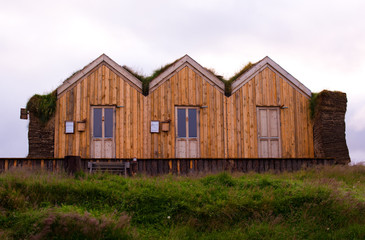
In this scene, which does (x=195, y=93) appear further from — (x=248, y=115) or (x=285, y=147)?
(x=285, y=147)

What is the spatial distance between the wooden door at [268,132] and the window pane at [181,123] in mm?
3677

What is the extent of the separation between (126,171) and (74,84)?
5891mm

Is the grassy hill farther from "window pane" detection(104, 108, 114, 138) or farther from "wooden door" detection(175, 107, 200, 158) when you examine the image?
"wooden door" detection(175, 107, 200, 158)

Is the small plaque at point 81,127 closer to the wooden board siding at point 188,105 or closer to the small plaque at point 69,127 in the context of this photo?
the small plaque at point 69,127

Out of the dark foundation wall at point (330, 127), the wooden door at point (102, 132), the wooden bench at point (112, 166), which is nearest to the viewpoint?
the wooden bench at point (112, 166)

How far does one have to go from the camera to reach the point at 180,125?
797 inches

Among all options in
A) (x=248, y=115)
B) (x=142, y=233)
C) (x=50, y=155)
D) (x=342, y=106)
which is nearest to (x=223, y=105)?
(x=248, y=115)

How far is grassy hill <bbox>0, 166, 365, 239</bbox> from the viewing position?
930 centimetres

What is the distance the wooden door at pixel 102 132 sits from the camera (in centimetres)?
1948

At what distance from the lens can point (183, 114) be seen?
66.8 feet

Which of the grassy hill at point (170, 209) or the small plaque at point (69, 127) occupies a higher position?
the small plaque at point (69, 127)

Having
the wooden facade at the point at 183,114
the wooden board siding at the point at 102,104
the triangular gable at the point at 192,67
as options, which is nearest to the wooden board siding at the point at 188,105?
the wooden facade at the point at 183,114

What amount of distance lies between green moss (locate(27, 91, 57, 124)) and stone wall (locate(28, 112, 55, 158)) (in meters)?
0.20

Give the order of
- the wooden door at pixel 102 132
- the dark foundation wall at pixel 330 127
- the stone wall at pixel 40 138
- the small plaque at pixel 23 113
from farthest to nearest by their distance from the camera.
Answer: the dark foundation wall at pixel 330 127 < the small plaque at pixel 23 113 < the wooden door at pixel 102 132 < the stone wall at pixel 40 138
